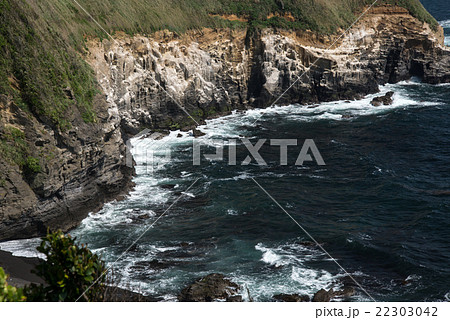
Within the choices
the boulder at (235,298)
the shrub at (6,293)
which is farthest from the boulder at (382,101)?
Answer: the shrub at (6,293)

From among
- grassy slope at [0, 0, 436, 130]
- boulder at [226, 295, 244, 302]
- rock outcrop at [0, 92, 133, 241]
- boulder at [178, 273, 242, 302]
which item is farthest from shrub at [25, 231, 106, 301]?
grassy slope at [0, 0, 436, 130]

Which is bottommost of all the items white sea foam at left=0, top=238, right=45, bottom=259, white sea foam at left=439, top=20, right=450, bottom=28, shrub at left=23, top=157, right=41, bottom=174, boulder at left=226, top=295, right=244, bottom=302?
boulder at left=226, top=295, right=244, bottom=302

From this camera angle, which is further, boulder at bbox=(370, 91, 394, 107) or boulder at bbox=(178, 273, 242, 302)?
boulder at bbox=(370, 91, 394, 107)

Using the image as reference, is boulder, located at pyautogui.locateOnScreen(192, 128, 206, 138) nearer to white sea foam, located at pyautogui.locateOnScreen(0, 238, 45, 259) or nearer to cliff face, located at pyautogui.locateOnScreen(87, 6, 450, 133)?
cliff face, located at pyautogui.locateOnScreen(87, 6, 450, 133)

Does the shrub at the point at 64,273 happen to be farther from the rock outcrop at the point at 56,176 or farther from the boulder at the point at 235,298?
the rock outcrop at the point at 56,176

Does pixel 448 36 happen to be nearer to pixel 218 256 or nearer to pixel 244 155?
pixel 244 155

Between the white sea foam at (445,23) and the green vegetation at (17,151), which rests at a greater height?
the white sea foam at (445,23)

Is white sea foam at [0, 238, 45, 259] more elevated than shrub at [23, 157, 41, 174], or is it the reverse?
shrub at [23, 157, 41, 174]
